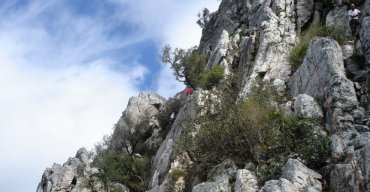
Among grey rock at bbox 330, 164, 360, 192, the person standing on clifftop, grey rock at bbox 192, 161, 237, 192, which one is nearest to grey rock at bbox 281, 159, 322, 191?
grey rock at bbox 330, 164, 360, 192

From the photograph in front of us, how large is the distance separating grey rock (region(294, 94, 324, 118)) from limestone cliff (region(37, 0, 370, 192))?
1.9 inches

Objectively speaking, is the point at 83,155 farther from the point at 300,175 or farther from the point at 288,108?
the point at 300,175

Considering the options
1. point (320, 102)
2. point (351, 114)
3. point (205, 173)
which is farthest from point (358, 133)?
point (205, 173)

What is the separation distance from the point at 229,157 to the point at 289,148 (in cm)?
435

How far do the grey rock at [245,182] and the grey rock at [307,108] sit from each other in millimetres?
4514

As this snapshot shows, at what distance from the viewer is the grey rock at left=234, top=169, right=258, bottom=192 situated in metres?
21.5

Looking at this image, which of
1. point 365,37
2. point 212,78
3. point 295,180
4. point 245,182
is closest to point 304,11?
point 212,78

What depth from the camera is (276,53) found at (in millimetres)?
37656

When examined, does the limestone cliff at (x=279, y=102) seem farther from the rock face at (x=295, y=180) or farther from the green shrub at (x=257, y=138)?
the green shrub at (x=257, y=138)

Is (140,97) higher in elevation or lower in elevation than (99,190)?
higher

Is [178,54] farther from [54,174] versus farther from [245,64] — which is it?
[54,174]

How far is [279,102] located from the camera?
30078mm

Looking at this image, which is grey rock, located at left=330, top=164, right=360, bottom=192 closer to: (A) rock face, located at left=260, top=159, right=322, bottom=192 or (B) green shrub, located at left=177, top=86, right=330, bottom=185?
(A) rock face, located at left=260, top=159, right=322, bottom=192

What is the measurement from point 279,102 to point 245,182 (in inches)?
370
